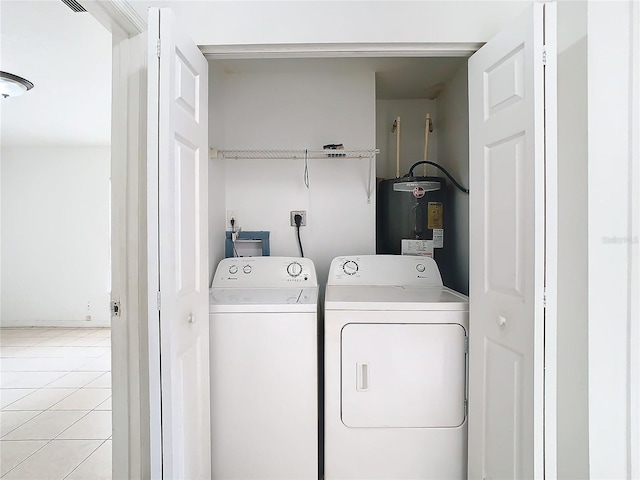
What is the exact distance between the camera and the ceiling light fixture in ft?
8.64

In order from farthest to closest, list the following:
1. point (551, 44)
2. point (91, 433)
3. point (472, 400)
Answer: point (91, 433), point (472, 400), point (551, 44)

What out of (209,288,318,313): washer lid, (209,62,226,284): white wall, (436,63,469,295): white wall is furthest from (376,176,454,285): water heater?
(209,62,226,284): white wall

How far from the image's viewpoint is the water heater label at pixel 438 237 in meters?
2.67

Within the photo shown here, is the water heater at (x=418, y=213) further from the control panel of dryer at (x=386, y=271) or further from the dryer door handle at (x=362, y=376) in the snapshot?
the dryer door handle at (x=362, y=376)

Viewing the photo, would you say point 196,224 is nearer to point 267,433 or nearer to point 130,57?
point 130,57

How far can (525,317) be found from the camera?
4.52 feet

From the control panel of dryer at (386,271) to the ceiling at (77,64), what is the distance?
125 cm

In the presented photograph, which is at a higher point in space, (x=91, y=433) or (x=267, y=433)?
(x=267, y=433)

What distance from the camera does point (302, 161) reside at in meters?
2.77

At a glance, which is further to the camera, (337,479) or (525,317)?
(337,479)
